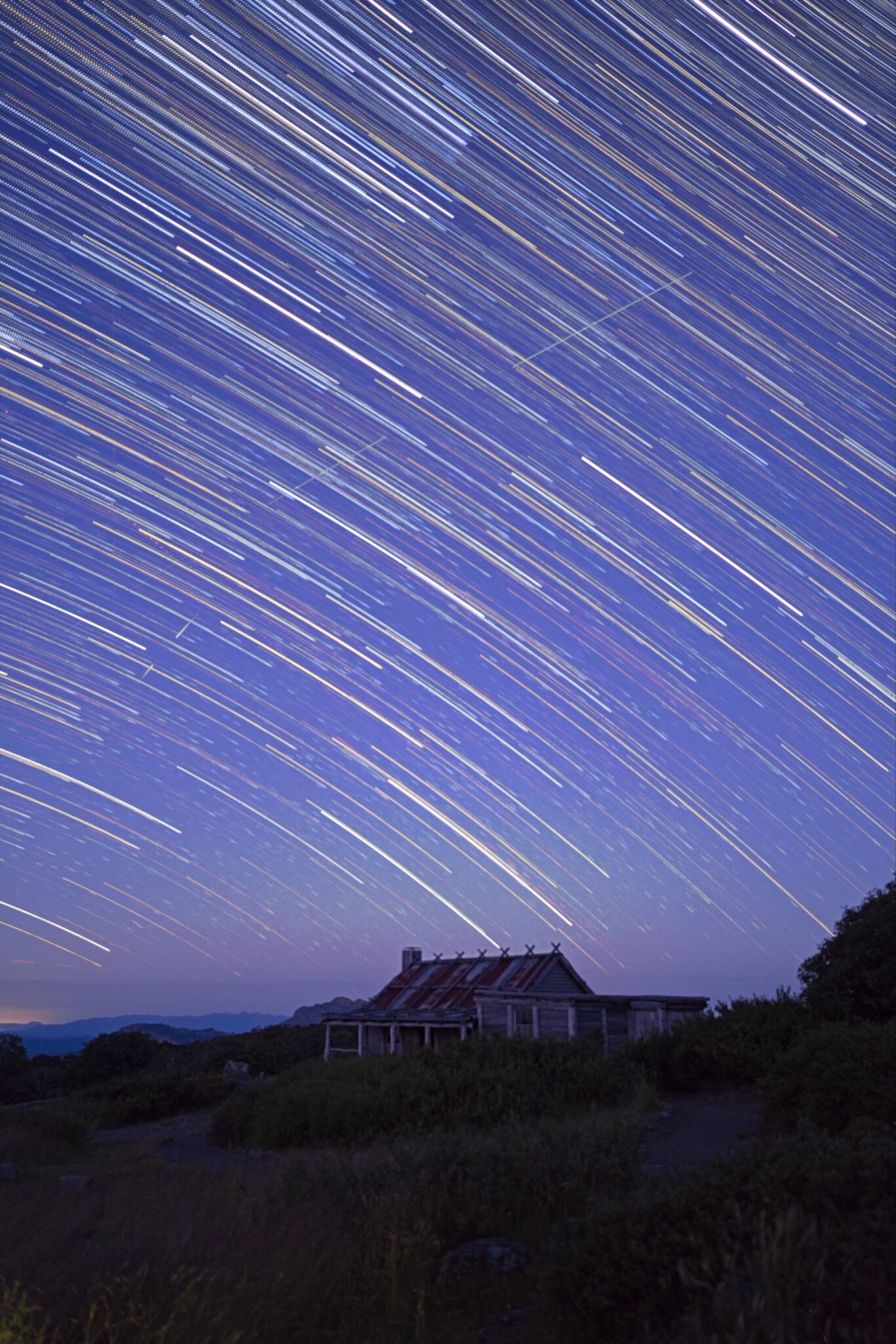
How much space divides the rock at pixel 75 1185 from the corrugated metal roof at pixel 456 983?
18.8 metres

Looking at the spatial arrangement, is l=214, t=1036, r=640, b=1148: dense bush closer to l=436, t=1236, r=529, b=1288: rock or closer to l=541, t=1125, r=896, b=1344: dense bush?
l=436, t=1236, r=529, b=1288: rock

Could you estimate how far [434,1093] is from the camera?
17.5m

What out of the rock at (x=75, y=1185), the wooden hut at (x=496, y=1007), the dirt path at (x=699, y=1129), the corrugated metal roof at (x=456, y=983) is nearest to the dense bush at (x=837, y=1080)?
the dirt path at (x=699, y=1129)

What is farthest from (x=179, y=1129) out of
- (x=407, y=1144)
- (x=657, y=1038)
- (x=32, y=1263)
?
(x=32, y=1263)

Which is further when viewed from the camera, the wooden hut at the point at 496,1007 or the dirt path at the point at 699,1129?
the wooden hut at the point at 496,1007

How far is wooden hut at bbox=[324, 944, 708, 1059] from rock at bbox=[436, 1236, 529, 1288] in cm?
1972

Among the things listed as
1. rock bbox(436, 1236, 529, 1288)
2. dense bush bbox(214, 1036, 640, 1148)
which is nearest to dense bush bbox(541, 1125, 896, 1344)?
rock bbox(436, 1236, 529, 1288)

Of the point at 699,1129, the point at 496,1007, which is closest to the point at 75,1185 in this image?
the point at 699,1129

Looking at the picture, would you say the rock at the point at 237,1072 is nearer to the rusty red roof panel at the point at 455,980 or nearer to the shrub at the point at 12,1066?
the rusty red roof panel at the point at 455,980

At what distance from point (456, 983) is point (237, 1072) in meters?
8.93

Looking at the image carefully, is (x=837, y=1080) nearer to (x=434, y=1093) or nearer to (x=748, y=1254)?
(x=748, y=1254)

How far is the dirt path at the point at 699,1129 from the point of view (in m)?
11.0

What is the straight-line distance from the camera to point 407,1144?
1116 cm

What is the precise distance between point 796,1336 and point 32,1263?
19.7ft
